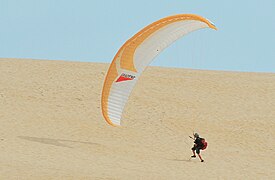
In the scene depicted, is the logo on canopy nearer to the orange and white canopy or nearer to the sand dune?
the orange and white canopy

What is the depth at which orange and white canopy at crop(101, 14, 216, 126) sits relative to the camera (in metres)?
19.2

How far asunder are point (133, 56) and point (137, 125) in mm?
6626

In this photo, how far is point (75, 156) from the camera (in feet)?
63.6

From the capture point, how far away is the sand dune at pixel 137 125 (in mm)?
18250

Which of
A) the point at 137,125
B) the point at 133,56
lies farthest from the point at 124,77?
the point at 137,125

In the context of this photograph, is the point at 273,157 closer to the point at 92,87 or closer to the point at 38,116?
the point at 38,116

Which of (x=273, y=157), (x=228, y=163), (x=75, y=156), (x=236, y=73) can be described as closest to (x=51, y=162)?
(x=75, y=156)

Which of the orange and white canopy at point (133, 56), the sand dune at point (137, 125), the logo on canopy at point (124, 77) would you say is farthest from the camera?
the logo on canopy at point (124, 77)

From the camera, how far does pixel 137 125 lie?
1017 inches

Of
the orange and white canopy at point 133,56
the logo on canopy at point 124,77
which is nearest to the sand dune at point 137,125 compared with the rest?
the orange and white canopy at point 133,56

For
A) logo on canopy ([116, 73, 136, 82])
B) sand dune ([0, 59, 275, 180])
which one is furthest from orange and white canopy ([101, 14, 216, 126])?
sand dune ([0, 59, 275, 180])

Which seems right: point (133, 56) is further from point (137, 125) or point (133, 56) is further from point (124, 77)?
point (137, 125)

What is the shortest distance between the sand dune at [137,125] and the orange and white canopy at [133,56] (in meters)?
1.56

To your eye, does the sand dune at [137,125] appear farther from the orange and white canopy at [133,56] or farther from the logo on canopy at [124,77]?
the logo on canopy at [124,77]
